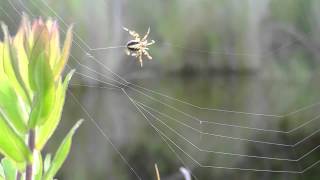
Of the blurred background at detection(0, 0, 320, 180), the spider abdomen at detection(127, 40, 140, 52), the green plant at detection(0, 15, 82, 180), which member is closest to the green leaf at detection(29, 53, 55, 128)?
the green plant at detection(0, 15, 82, 180)

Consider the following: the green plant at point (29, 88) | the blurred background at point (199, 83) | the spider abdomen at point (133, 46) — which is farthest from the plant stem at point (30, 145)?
the blurred background at point (199, 83)

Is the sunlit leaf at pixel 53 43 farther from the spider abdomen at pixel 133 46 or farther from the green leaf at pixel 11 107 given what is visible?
the spider abdomen at pixel 133 46

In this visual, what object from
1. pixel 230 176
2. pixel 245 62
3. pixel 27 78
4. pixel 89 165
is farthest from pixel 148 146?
pixel 27 78

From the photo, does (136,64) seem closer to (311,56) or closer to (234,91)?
(234,91)

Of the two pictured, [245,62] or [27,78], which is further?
[245,62]

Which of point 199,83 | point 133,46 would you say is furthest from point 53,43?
point 199,83
